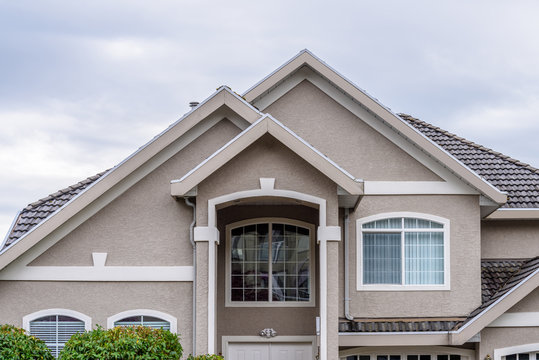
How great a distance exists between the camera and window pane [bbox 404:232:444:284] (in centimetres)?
1719

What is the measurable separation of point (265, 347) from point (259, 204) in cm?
329

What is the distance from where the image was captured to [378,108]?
17.0 metres

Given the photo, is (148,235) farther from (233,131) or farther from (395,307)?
(395,307)

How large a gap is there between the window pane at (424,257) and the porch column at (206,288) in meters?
4.83

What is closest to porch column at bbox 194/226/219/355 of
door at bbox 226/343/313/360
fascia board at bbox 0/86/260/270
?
fascia board at bbox 0/86/260/270

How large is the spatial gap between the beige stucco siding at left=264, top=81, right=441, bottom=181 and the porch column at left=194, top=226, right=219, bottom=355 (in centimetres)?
392

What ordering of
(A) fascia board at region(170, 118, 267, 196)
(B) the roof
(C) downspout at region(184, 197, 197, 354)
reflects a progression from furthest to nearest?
1. (B) the roof
2. (C) downspout at region(184, 197, 197, 354)
3. (A) fascia board at region(170, 118, 267, 196)

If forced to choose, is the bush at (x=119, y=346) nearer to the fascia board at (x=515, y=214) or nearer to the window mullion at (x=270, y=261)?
the window mullion at (x=270, y=261)

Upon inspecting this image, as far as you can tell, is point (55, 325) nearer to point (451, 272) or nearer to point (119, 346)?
point (119, 346)

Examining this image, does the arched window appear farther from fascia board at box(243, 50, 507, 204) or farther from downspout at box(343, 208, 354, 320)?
fascia board at box(243, 50, 507, 204)

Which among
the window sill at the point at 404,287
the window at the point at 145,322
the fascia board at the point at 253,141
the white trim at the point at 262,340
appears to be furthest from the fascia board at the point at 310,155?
the window at the point at 145,322

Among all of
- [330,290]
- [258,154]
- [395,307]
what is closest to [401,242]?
[395,307]

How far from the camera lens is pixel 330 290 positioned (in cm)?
1487

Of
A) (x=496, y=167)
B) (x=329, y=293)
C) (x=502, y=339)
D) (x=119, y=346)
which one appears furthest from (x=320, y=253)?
(x=496, y=167)
